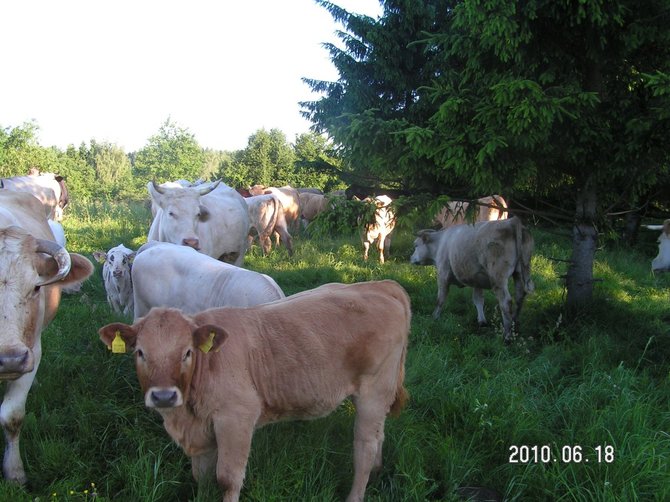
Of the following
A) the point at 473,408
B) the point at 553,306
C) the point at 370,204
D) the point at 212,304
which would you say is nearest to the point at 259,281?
the point at 212,304

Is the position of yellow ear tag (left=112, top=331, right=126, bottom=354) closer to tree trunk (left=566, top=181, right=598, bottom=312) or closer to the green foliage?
the green foliage

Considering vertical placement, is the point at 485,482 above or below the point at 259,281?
below

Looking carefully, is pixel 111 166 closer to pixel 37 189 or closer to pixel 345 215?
pixel 37 189

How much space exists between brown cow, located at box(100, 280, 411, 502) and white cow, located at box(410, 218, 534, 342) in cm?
405

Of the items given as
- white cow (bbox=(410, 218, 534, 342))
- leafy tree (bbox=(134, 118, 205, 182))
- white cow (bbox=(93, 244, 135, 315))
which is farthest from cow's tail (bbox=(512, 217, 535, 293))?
leafy tree (bbox=(134, 118, 205, 182))

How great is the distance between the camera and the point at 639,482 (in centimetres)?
326

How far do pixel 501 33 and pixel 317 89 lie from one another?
39.3ft

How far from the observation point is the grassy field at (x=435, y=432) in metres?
3.28

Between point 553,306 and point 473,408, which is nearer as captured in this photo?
point 473,408

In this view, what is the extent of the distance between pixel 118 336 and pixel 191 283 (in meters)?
2.15

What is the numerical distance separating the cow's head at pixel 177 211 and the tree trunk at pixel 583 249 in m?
5.25

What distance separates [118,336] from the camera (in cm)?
287

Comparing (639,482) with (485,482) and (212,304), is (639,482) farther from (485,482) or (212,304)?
(212,304)

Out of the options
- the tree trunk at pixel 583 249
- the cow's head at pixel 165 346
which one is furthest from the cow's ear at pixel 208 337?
the tree trunk at pixel 583 249
